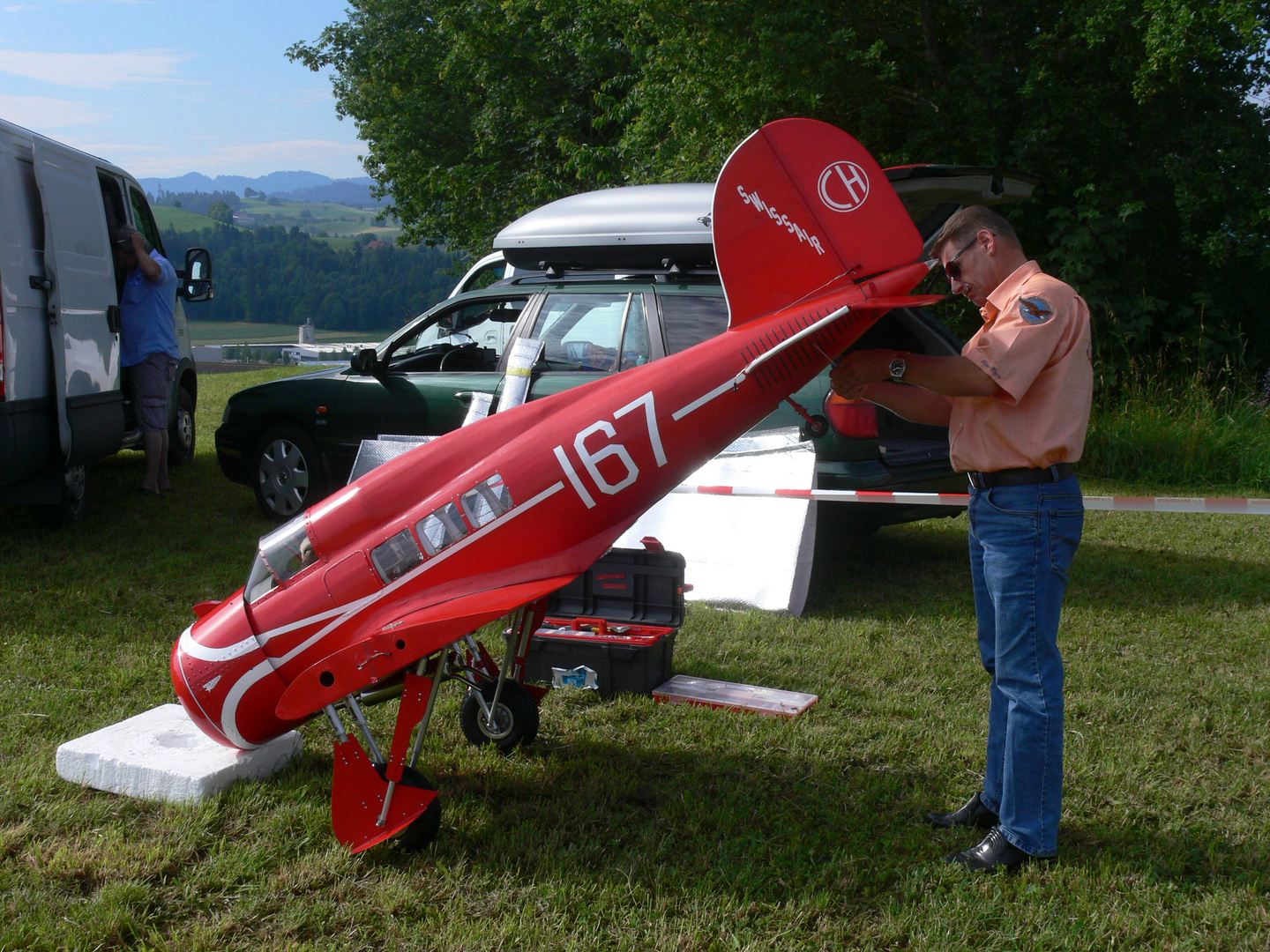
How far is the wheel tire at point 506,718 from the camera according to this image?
3.71 m

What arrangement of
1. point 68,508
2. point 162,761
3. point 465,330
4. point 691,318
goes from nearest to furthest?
point 162,761 → point 691,318 → point 68,508 → point 465,330

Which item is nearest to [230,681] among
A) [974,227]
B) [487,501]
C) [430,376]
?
[487,501]

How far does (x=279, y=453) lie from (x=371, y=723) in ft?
13.6

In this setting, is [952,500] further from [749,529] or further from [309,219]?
[309,219]

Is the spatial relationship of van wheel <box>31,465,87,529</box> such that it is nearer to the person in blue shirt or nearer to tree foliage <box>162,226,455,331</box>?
the person in blue shirt

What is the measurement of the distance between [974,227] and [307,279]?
88702 mm

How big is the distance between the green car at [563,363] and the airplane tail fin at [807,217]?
4.28ft

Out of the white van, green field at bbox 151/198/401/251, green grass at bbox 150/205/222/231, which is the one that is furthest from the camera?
green field at bbox 151/198/401/251

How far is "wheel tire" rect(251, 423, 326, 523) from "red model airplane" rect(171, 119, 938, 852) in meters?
4.45

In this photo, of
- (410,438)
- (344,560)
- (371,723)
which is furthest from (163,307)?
(344,560)

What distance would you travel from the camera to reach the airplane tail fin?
9.78 ft

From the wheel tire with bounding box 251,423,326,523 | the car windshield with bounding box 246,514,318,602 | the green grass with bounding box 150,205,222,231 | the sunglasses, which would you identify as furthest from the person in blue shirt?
the green grass with bounding box 150,205,222,231

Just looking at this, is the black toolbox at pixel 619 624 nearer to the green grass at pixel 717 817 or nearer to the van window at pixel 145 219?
the green grass at pixel 717 817

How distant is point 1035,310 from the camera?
2658 mm
